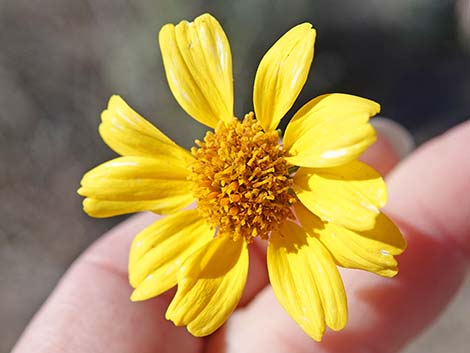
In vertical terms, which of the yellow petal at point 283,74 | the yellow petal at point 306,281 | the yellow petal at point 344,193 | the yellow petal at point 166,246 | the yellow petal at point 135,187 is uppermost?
the yellow petal at point 283,74

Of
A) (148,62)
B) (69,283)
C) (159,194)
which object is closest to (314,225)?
(159,194)

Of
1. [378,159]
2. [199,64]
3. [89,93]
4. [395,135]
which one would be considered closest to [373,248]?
[199,64]

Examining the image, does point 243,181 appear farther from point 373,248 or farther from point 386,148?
point 386,148

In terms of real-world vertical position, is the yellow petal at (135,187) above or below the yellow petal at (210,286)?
above

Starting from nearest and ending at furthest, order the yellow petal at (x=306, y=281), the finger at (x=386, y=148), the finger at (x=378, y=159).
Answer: the yellow petal at (x=306, y=281) < the finger at (x=378, y=159) < the finger at (x=386, y=148)

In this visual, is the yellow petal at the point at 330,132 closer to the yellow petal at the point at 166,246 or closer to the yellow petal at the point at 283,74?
the yellow petal at the point at 283,74

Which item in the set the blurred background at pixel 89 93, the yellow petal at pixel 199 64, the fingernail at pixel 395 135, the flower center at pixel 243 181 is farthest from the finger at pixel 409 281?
the blurred background at pixel 89 93

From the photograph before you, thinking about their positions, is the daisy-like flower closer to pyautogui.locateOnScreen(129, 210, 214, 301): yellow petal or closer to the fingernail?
pyautogui.locateOnScreen(129, 210, 214, 301): yellow petal

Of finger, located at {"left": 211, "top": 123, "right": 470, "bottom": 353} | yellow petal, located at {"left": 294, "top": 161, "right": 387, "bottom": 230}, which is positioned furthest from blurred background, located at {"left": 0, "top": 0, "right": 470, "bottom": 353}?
yellow petal, located at {"left": 294, "top": 161, "right": 387, "bottom": 230}

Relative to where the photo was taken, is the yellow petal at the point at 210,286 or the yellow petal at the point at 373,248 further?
the yellow petal at the point at 210,286
